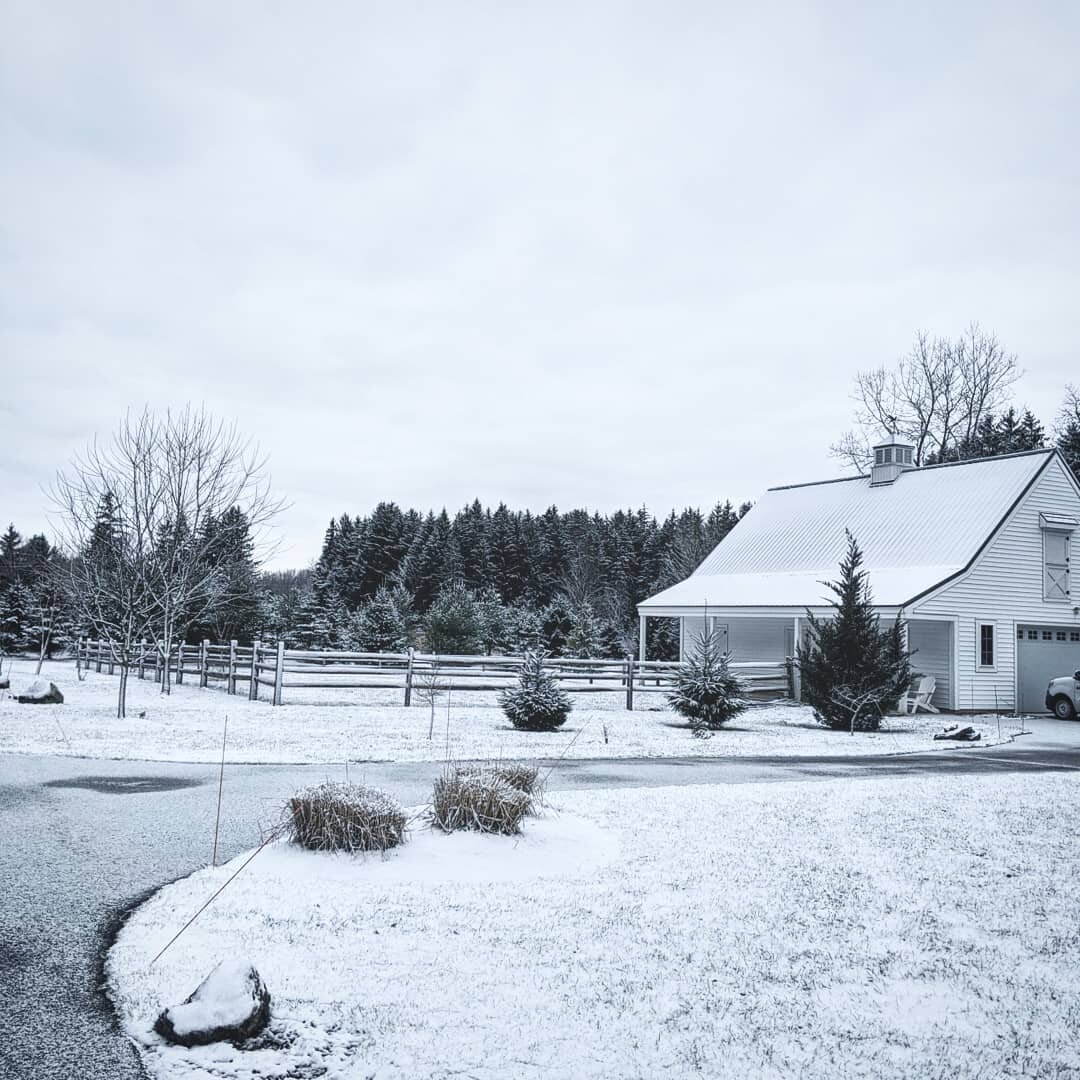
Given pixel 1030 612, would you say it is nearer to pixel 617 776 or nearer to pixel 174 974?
pixel 617 776

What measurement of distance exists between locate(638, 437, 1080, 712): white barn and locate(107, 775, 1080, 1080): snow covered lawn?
667 inches

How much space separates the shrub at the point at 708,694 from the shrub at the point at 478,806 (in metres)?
11.2

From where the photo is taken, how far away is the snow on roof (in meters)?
25.8

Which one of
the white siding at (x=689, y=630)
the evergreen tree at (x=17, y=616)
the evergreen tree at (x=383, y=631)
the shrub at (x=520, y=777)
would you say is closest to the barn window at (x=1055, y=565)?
the white siding at (x=689, y=630)

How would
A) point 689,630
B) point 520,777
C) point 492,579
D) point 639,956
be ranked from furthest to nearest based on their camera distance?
point 492,579 < point 689,630 < point 520,777 < point 639,956

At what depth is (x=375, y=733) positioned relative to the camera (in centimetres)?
1584

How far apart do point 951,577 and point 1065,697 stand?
4324 mm

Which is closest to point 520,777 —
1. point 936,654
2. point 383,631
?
point 936,654

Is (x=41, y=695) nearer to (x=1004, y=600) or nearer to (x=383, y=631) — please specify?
(x=383, y=631)

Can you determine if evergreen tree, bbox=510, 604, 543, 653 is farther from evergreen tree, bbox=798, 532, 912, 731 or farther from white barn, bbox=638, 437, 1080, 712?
evergreen tree, bbox=798, 532, 912, 731

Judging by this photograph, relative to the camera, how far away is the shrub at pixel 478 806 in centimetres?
737

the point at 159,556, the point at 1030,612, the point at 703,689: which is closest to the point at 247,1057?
the point at 703,689

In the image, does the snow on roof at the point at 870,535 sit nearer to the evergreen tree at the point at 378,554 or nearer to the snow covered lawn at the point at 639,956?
the snow covered lawn at the point at 639,956

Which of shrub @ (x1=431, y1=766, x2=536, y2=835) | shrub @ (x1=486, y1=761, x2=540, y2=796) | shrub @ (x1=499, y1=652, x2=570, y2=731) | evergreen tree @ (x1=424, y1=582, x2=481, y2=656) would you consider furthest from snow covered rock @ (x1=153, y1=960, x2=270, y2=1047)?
evergreen tree @ (x1=424, y1=582, x2=481, y2=656)
